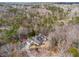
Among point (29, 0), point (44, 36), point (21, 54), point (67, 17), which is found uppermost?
point (29, 0)

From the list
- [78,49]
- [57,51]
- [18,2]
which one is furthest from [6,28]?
[78,49]

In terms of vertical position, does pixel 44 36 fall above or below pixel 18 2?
below

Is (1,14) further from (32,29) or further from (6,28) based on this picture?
(32,29)

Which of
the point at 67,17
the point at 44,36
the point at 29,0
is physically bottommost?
the point at 44,36

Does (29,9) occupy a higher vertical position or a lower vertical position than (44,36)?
higher

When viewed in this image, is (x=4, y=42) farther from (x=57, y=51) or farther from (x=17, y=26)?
(x=57, y=51)

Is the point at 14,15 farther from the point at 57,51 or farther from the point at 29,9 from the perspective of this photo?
the point at 57,51

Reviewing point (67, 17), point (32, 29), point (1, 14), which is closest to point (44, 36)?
point (32, 29)
